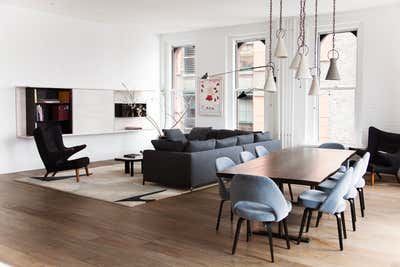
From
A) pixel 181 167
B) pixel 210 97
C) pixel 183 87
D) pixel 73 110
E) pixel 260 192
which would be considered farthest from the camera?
pixel 183 87

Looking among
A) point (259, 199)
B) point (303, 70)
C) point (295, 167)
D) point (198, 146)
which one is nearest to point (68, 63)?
point (198, 146)

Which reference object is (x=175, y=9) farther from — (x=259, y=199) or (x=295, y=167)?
(x=259, y=199)

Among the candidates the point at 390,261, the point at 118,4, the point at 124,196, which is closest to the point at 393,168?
the point at 390,261

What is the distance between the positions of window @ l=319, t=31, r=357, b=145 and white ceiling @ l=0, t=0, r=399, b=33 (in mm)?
771

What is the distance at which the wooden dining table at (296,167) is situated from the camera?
3.99 m

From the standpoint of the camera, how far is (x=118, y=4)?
811cm

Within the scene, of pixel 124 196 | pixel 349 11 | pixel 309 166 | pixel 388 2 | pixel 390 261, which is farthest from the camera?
pixel 349 11

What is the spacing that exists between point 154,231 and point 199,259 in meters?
0.97

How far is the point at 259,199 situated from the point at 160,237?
52.4 inches

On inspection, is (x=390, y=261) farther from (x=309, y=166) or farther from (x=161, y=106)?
(x=161, y=106)

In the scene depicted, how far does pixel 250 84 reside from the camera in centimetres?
1033

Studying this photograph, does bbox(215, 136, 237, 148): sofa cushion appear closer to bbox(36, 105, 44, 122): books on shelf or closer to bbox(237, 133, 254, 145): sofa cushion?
bbox(237, 133, 254, 145): sofa cushion

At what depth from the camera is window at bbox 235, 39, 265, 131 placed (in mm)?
10141

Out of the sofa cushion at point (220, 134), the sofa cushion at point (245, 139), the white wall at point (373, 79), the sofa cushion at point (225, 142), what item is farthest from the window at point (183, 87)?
the sofa cushion at point (225, 142)
